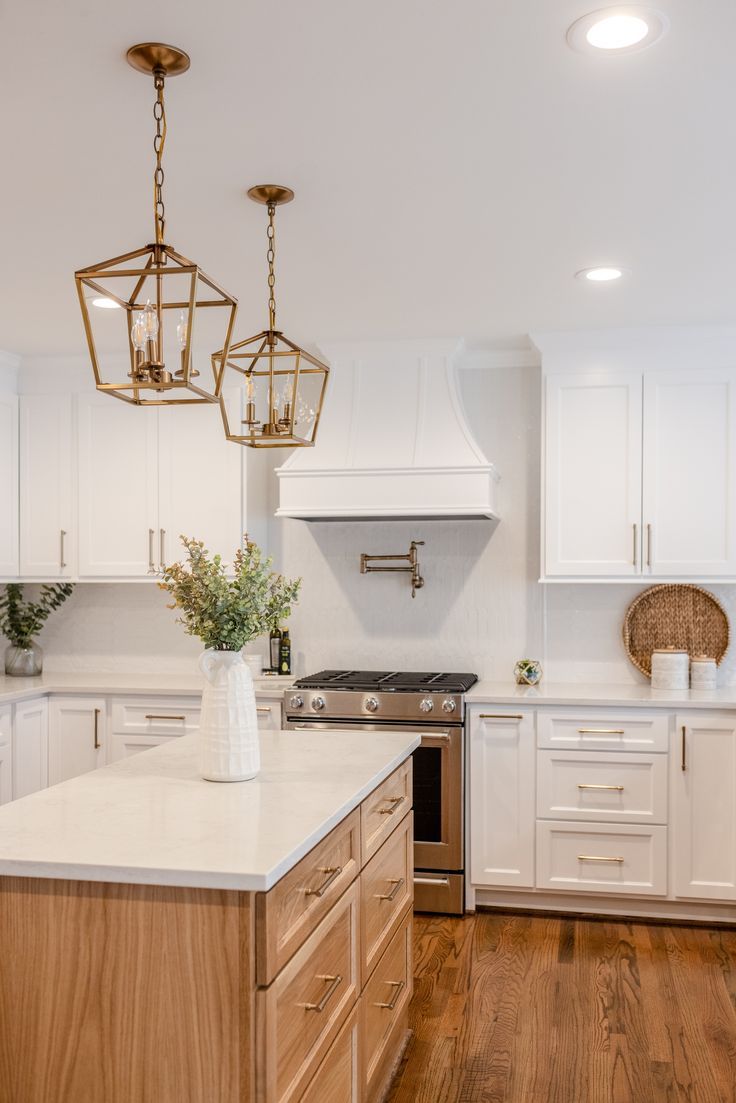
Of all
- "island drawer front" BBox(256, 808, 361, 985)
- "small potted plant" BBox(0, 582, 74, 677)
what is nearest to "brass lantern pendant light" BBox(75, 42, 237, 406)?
"island drawer front" BBox(256, 808, 361, 985)

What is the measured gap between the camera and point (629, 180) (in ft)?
9.03

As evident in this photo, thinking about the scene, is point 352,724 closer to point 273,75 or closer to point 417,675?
point 417,675

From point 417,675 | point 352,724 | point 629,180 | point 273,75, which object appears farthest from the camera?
→ point 417,675

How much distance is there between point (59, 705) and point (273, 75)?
3.42m

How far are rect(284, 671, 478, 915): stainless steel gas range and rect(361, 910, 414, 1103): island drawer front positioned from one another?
127 centimetres

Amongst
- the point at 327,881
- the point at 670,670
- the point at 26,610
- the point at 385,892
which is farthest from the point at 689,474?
the point at 26,610

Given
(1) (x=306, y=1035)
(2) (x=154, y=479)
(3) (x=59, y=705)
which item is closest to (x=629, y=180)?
(1) (x=306, y=1035)

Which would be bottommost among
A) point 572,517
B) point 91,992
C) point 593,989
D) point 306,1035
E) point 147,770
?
point 593,989

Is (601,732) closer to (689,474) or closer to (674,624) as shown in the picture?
(674,624)

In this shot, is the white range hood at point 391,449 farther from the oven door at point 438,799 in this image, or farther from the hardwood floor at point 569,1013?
the hardwood floor at point 569,1013

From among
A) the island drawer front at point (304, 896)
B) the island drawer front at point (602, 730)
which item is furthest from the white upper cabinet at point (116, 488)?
the island drawer front at point (304, 896)

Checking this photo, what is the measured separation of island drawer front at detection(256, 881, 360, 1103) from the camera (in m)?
1.74

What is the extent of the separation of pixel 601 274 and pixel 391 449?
4.46 feet

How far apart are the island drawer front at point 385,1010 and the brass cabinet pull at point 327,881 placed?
0.44 metres
